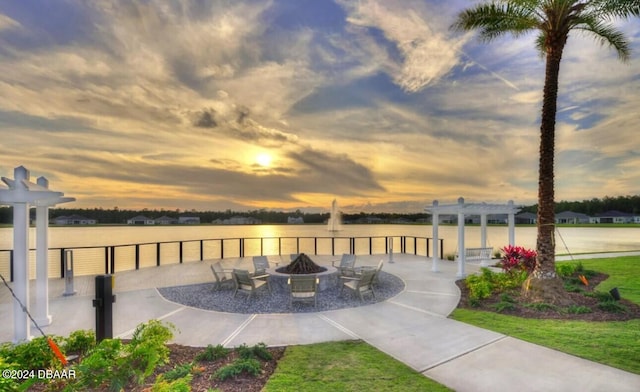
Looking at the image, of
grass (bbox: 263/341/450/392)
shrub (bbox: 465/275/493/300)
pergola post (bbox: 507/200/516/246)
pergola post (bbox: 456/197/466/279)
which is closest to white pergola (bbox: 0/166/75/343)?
grass (bbox: 263/341/450/392)

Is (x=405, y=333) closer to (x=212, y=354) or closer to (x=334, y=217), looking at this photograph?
→ (x=212, y=354)

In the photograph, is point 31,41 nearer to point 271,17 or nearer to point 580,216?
point 271,17

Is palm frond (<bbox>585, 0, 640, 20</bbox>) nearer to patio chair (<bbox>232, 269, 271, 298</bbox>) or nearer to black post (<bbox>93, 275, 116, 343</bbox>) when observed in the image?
patio chair (<bbox>232, 269, 271, 298</bbox>)

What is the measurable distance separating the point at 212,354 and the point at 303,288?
3282 millimetres

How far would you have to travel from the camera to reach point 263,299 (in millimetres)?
8305

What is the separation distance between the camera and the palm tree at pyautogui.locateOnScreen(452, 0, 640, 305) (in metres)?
7.81

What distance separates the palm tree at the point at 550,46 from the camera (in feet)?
25.6

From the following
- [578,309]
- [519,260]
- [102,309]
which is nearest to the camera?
[102,309]

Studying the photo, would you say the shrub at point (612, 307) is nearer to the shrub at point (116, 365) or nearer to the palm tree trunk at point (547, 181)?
the palm tree trunk at point (547, 181)

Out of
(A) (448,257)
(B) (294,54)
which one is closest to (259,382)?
(B) (294,54)

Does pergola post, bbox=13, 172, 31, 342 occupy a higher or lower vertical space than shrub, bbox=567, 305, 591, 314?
higher

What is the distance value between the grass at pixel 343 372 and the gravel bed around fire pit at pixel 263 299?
8.50 ft

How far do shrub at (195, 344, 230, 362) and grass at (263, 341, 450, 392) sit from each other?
0.85 m

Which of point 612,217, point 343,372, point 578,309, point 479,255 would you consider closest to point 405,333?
point 343,372
